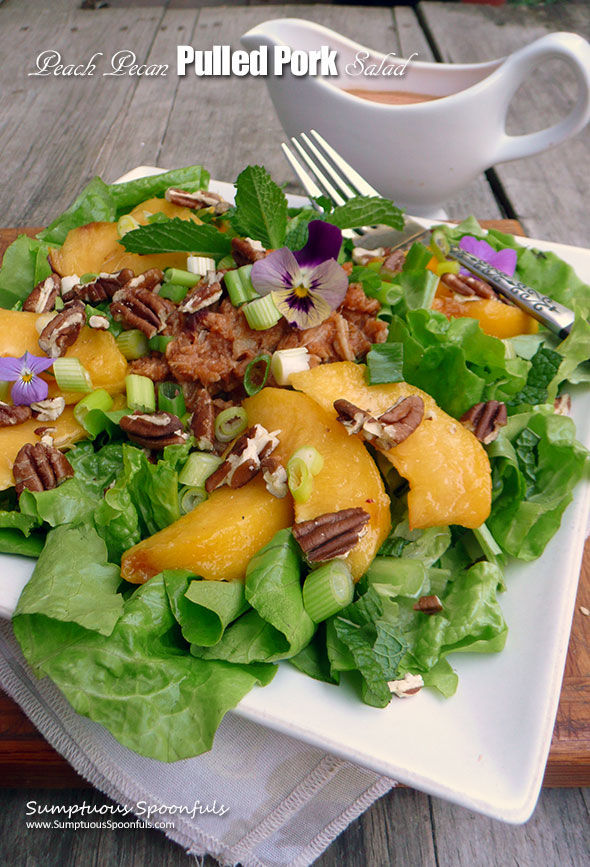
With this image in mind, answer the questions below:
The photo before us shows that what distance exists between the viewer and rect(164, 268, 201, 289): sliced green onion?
1.92 metres

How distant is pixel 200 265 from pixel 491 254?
96 centimetres

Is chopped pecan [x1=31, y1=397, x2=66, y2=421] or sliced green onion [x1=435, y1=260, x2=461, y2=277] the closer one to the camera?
chopped pecan [x1=31, y1=397, x2=66, y2=421]

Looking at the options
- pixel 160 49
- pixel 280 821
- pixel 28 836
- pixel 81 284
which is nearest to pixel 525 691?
pixel 280 821

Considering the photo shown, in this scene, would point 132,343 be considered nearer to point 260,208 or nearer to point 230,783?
point 260,208

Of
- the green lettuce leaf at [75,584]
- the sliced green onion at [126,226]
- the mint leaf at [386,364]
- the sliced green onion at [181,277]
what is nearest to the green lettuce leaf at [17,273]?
the sliced green onion at [126,226]

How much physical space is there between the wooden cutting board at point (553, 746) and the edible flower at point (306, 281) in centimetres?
105

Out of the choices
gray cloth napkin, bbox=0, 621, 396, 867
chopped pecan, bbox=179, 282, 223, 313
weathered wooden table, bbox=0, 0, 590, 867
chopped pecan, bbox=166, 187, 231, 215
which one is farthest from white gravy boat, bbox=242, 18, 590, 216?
gray cloth napkin, bbox=0, 621, 396, 867

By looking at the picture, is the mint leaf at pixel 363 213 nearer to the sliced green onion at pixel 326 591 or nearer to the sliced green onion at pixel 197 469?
the sliced green onion at pixel 197 469

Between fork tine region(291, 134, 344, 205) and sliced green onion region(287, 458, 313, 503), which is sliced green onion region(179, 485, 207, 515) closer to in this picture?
sliced green onion region(287, 458, 313, 503)

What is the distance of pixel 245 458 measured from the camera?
1.53 meters

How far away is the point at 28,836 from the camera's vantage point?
70.0 inches

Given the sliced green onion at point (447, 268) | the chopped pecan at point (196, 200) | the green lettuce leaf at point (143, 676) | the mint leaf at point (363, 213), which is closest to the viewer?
the green lettuce leaf at point (143, 676)

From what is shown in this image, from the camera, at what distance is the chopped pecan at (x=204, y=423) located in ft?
5.55

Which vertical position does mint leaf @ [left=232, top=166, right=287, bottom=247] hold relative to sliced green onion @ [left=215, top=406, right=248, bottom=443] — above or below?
above
